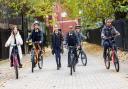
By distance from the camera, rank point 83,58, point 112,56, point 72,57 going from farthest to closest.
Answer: point 83,58, point 72,57, point 112,56

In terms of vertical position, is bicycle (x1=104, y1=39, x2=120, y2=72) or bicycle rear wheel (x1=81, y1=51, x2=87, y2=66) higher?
bicycle (x1=104, y1=39, x2=120, y2=72)

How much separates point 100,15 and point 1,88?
3281cm

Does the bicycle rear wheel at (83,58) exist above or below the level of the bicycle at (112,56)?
below

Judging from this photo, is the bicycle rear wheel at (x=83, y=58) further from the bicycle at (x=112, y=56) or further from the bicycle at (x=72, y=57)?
the bicycle at (x=72, y=57)

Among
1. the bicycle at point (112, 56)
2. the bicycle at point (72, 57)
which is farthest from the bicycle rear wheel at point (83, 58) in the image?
the bicycle at point (72, 57)

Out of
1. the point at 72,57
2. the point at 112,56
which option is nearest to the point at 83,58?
the point at 72,57

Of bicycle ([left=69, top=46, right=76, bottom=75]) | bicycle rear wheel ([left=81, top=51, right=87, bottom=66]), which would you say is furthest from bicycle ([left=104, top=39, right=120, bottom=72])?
bicycle rear wheel ([left=81, top=51, right=87, bottom=66])

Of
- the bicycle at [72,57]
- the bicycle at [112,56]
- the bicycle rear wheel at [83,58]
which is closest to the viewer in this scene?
the bicycle at [112,56]

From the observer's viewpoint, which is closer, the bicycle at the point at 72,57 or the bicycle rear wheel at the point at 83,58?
the bicycle at the point at 72,57

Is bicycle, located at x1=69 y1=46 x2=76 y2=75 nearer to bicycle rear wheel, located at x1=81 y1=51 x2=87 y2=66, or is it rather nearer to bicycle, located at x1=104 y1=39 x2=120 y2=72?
bicycle, located at x1=104 y1=39 x2=120 y2=72

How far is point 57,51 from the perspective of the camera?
67.1 ft

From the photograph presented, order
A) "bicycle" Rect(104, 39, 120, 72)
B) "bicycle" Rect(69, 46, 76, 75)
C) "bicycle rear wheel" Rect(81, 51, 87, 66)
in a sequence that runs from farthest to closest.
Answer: "bicycle rear wheel" Rect(81, 51, 87, 66) → "bicycle" Rect(69, 46, 76, 75) → "bicycle" Rect(104, 39, 120, 72)

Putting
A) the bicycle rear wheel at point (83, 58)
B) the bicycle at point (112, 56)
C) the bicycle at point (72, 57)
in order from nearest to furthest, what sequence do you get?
the bicycle at point (112, 56), the bicycle at point (72, 57), the bicycle rear wheel at point (83, 58)

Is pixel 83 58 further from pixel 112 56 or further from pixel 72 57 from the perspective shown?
pixel 112 56
